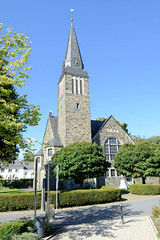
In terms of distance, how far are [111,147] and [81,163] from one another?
43.1 ft

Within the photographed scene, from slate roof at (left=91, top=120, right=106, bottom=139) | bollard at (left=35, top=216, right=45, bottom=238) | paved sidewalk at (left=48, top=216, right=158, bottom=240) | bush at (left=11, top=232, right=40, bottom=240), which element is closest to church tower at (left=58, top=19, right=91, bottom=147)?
slate roof at (left=91, top=120, right=106, bottom=139)

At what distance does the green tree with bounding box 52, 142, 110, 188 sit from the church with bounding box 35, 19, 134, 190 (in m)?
6.54

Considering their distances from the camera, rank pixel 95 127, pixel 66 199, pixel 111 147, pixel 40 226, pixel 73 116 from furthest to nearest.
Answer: pixel 95 127 → pixel 111 147 → pixel 73 116 → pixel 66 199 → pixel 40 226

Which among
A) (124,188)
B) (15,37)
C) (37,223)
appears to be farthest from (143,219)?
(124,188)

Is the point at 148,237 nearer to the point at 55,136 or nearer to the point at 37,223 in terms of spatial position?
the point at 37,223

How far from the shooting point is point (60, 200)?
15.0m

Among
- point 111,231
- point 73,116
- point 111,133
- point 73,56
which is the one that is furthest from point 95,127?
point 111,231

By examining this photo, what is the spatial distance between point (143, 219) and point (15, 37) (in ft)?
38.2

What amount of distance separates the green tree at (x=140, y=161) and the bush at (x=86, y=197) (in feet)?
21.8

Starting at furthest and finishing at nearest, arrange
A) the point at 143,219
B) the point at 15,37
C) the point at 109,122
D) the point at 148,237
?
the point at 109,122 → the point at 143,219 → the point at 15,37 → the point at 148,237

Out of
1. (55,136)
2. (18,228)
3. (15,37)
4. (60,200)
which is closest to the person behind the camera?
(18,228)

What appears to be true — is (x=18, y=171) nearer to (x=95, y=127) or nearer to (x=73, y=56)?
(x=95, y=127)

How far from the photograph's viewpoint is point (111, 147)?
1219 inches

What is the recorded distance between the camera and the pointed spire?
33.1 m
